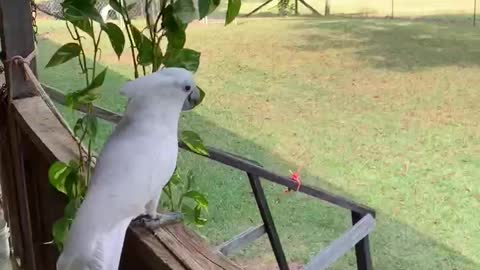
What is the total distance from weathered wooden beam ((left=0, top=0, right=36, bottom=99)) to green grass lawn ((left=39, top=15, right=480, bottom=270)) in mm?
545

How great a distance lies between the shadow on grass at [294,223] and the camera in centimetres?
205

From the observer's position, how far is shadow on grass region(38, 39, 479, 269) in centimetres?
205

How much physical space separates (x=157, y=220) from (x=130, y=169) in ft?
0.24

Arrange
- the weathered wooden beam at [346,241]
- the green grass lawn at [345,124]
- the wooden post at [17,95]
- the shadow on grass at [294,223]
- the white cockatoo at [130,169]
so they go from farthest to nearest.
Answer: the green grass lawn at [345,124] → the shadow on grass at [294,223] → the weathered wooden beam at [346,241] → the wooden post at [17,95] → the white cockatoo at [130,169]

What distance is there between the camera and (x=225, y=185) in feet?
8.36

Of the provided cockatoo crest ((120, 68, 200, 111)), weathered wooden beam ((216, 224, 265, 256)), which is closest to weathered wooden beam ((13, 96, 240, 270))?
cockatoo crest ((120, 68, 200, 111))

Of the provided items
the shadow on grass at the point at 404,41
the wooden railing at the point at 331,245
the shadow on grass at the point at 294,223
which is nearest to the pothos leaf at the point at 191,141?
the wooden railing at the point at 331,245

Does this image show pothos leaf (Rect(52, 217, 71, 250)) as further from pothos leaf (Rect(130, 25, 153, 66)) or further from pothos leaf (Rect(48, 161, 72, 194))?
pothos leaf (Rect(130, 25, 153, 66))

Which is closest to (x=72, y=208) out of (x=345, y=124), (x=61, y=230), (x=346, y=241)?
(x=61, y=230)

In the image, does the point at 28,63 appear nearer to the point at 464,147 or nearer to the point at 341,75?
the point at 464,147

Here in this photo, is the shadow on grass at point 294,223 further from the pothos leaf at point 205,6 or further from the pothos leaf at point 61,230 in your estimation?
the pothos leaf at point 205,6

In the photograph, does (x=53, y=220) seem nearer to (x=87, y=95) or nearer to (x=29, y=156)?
(x=29, y=156)

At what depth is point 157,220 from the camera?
56 centimetres

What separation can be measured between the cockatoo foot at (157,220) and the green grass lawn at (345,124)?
0.99 m
